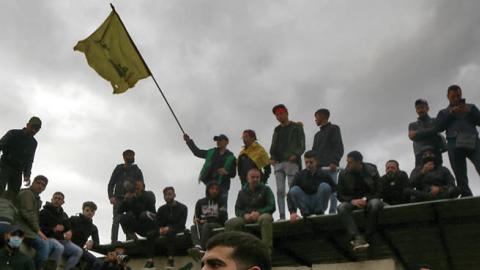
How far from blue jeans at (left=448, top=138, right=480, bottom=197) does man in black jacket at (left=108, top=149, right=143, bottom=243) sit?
6937 millimetres

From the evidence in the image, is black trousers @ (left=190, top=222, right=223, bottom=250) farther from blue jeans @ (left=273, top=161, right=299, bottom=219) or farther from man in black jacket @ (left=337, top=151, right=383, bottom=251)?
man in black jacket @ (left=337, top=151, right=383, bottom=251)

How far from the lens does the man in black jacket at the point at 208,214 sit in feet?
38.5

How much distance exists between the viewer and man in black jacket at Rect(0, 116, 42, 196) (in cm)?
1247

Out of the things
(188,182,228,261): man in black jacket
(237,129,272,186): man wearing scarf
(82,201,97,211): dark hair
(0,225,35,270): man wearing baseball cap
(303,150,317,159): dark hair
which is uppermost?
(237,129,272,186): man wearing scarf

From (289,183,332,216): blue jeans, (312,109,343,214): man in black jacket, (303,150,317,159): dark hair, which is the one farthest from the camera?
(312,109,343,214): man in black jacket

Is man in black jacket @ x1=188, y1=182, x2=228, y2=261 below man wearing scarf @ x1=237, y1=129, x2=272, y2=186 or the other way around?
below

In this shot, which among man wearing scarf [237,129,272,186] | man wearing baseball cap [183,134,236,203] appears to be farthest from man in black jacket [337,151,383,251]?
man wearing baseball cap [183,134,236,203]

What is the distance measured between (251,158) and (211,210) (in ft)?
4.41

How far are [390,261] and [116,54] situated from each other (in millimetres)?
7978

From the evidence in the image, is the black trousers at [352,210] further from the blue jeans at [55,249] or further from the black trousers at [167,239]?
the blue jeans at [55,249]

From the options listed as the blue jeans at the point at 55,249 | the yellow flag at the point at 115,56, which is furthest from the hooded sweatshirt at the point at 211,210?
the yellow flag at the point at 115,56

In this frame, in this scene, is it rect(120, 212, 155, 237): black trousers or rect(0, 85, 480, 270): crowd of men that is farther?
rect(120, 212, 155, 237): black trousers

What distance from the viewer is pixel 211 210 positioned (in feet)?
38.9

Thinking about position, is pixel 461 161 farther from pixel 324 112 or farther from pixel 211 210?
pixel 211 210
